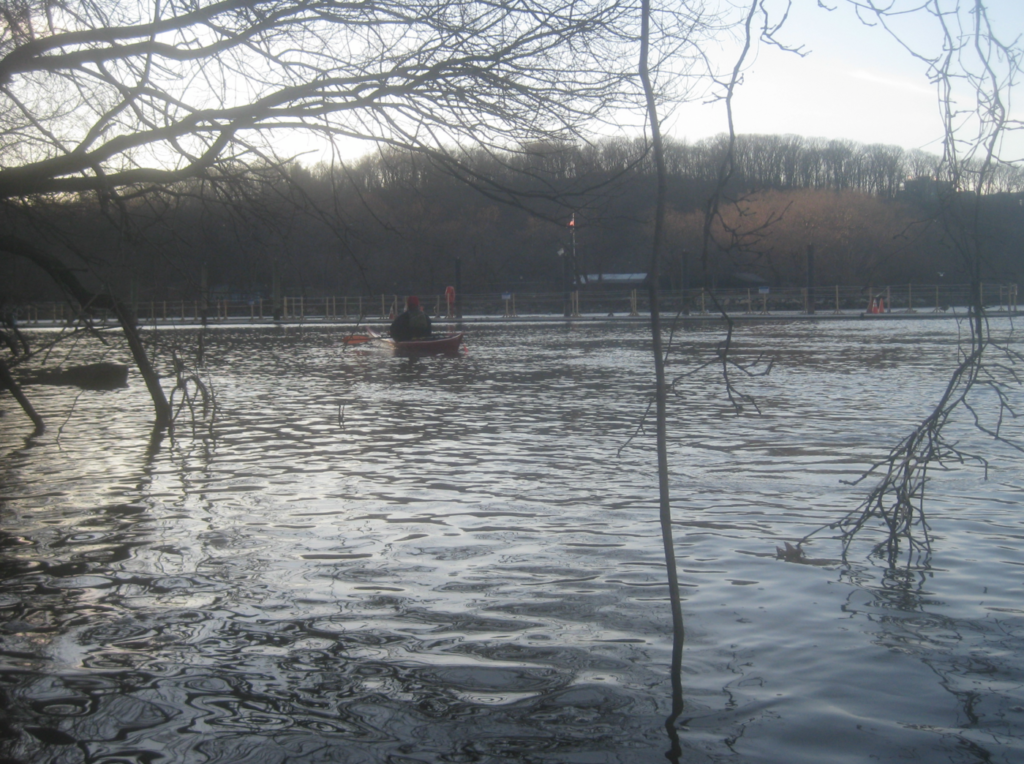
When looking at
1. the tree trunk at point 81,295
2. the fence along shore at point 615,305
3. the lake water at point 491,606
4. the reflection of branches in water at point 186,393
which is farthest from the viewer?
the fence along shore at point 615,305

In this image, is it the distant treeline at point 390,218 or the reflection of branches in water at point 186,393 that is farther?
the reflection of branches in water at point 186,393

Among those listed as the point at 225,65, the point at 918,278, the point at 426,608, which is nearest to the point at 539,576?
the point at 426,608

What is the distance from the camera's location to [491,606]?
15.3 ft

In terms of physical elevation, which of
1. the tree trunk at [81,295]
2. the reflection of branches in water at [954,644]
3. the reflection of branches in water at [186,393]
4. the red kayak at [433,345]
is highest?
the tree trunk at [81,295]

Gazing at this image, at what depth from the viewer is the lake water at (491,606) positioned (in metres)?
3.37

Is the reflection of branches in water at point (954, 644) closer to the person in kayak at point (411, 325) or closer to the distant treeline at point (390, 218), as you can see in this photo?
the distant treeline at point (390, 218)

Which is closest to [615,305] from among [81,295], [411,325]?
[411,325]

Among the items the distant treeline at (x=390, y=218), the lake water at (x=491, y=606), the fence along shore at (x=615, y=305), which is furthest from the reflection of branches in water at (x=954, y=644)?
the fence along shore at (x=615, y=305)

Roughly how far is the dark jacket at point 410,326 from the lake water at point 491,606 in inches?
526

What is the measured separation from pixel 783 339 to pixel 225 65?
22.9 m

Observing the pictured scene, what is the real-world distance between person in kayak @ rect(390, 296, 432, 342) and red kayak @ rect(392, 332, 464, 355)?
398 mm

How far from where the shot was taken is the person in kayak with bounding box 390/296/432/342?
23.3 meters

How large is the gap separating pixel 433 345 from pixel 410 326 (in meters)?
1.03

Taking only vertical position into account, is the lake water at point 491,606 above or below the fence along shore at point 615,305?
below
